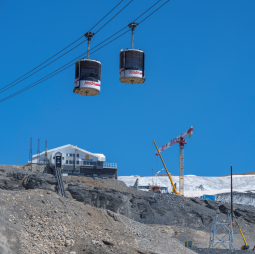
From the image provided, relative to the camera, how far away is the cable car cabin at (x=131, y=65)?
2330 cm

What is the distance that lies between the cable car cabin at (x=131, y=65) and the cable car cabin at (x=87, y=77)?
6.24 ft

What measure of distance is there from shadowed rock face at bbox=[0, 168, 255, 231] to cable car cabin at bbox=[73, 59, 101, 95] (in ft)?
86.0

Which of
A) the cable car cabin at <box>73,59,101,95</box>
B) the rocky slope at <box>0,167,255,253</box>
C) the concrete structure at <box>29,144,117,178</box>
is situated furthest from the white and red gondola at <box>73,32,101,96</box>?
the concrete structure at <box>29,144,117,178</box>

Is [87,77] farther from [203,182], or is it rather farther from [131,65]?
[203,182]

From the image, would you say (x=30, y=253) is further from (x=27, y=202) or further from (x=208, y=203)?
(x=208, y=203)

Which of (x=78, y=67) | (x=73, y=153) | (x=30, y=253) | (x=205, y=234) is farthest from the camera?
(x=73, y=153)

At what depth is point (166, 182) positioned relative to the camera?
122m

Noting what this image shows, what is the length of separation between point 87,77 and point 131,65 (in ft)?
9.42

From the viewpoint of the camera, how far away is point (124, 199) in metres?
51.7

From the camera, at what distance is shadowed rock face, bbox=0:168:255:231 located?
163ft

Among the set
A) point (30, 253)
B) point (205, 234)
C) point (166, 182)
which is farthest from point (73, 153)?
point (30, 253)

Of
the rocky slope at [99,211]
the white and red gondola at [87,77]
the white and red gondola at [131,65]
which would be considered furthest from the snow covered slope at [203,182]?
the white and red gondola at [131,65]

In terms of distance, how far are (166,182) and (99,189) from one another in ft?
234

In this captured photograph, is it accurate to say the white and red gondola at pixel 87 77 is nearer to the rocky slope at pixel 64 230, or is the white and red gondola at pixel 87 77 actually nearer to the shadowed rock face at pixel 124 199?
the rocky slope at pixel 64 230
